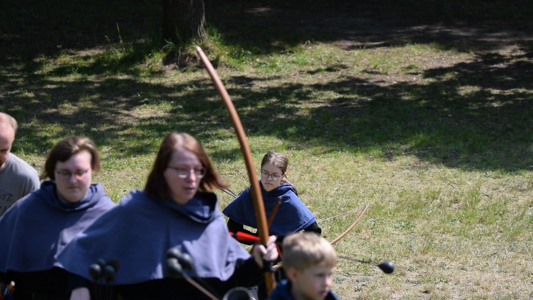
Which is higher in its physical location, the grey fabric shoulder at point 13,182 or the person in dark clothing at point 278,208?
the grey fabric shoulder at point 13,182

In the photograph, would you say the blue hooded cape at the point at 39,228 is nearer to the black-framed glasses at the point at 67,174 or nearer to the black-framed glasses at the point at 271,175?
the black-framed glasses at the point at 67,174

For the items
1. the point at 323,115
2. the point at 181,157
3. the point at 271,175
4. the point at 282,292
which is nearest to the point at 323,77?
the point at 323,115

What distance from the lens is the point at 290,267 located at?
115 inches

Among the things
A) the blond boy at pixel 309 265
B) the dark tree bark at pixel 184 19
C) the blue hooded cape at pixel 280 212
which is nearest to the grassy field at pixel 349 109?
the dark tree bark at pixel 184 19

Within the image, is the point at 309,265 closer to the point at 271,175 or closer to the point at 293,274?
the point at 293,274

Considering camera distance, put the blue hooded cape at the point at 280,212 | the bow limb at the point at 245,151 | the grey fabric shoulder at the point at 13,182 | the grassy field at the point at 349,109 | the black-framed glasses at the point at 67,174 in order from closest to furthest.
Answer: the bow limb at the point at 245,151
the black-framed glasses at the point at 67,174
the grey fabric shoulder at the point at 13,182
the blue hooded cape at the point at 280,212
the grassy field at the point at 349,109

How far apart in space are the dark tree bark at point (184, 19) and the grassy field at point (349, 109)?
395 millimetres

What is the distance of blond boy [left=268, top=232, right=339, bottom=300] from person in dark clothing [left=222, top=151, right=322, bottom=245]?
224 cm

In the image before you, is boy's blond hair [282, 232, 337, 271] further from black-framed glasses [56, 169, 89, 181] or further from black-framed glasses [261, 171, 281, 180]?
black-framed glasses [261, 171, 281, 180]

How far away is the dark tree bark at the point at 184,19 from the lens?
13516 mm

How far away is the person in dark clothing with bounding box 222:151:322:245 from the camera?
521 cm

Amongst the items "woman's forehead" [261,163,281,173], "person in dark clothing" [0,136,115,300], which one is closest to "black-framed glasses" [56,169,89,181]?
"person in dark clothing" [0,136,115,300]

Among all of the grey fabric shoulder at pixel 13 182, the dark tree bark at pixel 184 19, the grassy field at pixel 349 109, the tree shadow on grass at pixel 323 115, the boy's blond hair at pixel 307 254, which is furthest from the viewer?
the dark tree bark at pixel 184 19

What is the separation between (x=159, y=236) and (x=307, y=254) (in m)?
0.85
